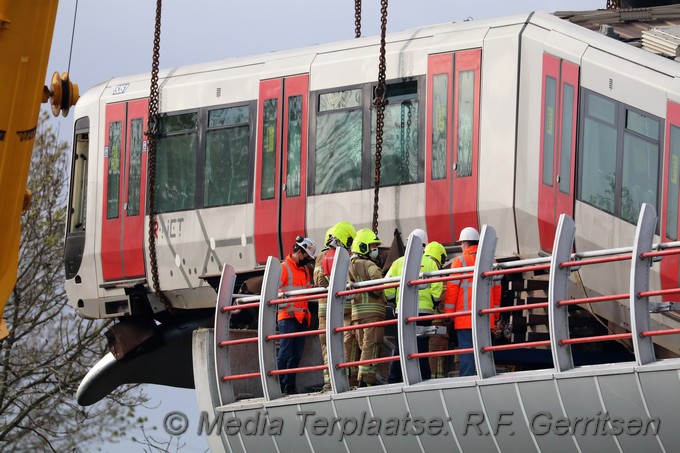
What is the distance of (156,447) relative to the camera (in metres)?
32.8

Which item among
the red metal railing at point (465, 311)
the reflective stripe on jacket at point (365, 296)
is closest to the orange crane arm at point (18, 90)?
the red metal railing at point (465, 311)

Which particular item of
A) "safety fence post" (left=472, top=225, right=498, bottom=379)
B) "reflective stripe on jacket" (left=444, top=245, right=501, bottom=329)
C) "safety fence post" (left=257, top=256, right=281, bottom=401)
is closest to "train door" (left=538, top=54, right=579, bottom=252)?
"reflective stripe on jacket" (left=444, top=245, right=501, bottom=329)

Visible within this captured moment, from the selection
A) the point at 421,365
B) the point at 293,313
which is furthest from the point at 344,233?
the point at 421,365

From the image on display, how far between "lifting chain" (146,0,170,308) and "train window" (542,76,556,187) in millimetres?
5602

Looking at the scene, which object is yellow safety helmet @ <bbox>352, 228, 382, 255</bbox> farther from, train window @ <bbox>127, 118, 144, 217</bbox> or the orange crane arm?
train window @ <bbox>127, 118, 144, 217</bbox>

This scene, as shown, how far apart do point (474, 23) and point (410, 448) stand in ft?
22.1

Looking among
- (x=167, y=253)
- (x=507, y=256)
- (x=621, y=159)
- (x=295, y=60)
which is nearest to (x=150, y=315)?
(x=167, y=253)

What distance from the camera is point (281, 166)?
23078 millimetres

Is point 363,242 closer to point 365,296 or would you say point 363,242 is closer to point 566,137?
point 365,296

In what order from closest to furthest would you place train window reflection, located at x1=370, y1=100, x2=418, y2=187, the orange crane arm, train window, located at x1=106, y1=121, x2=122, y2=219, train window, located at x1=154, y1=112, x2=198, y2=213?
the orange crane arm, train window reflection, located at x1=370, y1=100, x2=418, y2=187, train window, located at x1=154, y1=112, x2=198, y2=213, train window, located at x1=106, y1=121, x2=122, y2=219

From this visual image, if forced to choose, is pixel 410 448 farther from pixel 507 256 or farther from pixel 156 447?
pixel 156 447

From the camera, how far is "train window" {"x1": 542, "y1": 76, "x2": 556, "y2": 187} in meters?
20.4

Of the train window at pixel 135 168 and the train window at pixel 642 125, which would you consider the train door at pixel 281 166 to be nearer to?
the train window at pixel 135 168

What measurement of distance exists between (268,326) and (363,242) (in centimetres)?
128
